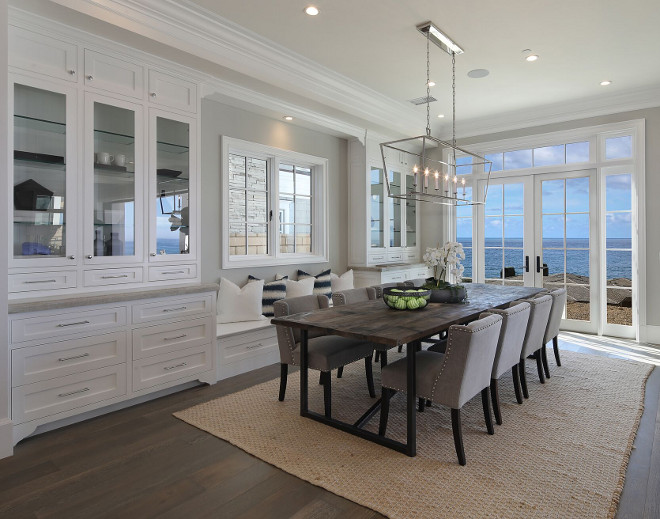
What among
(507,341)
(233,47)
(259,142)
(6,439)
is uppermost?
(233,47)

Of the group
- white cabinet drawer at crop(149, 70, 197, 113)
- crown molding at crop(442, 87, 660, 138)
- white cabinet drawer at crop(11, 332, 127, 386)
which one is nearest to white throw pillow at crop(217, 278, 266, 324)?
white cabinet drawer at crop(11, 332, 127, 386)

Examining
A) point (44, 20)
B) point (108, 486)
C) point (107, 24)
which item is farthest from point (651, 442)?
point (44, 20)

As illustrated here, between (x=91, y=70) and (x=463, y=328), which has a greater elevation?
(x=91, y=70)

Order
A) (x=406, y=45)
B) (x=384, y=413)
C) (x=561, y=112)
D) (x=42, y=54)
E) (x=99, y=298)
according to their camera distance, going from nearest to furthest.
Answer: (x=384, y=413) → (x=42, y=54) → (x=99, y=298) → (x=406, y=45) → (x=561, y=112)

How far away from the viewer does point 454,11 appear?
3.27 meters

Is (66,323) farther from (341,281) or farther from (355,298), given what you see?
(341,281)

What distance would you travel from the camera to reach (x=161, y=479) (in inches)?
89.6

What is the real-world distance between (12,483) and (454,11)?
4067 millimetres

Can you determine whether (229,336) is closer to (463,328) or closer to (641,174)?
(463,328)

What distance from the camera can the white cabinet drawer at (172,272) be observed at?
345cm

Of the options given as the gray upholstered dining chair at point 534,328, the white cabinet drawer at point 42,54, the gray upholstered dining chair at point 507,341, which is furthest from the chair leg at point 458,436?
the white cabinet drawer at point 42,54

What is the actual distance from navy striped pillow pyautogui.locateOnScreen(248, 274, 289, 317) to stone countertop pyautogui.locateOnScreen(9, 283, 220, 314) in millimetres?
979

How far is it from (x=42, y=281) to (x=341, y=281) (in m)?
3.31

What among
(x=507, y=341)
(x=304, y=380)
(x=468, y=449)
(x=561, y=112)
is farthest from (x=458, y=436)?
(x=561, y=112)
